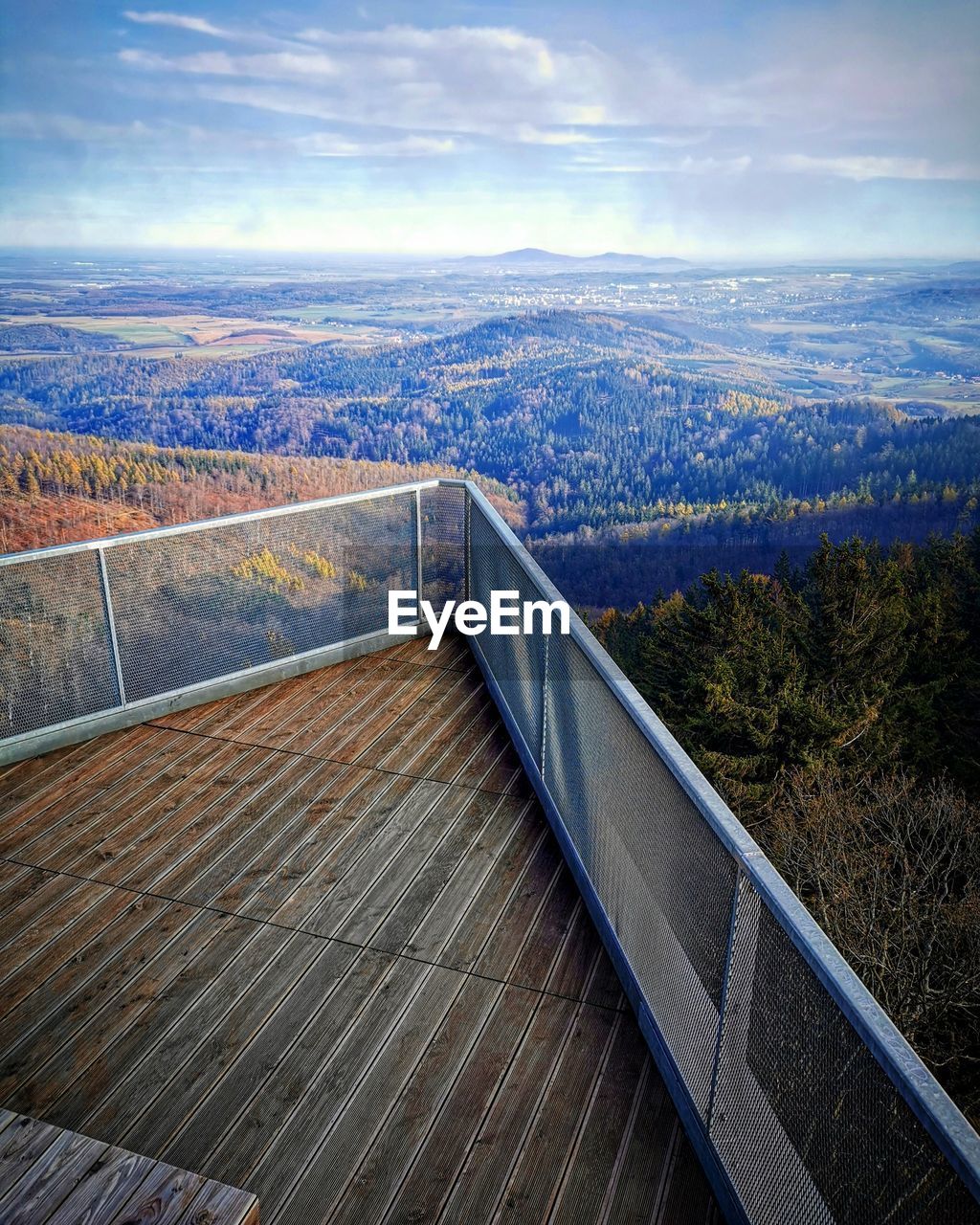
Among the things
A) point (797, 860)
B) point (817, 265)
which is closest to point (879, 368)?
point (817, 265)

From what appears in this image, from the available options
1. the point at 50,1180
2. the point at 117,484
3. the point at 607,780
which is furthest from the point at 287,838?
the point at 117,484

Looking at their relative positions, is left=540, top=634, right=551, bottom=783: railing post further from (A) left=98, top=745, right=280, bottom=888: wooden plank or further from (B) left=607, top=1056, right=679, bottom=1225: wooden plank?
(B) left=607, top=1056, right=679, bottom=1225: wooden plank

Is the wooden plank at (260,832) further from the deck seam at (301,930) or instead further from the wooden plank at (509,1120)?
the wooden plank at (509,1120)

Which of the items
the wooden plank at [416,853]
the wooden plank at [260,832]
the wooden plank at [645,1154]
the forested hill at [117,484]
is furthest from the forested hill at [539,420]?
the wooden plank at [645,1154]

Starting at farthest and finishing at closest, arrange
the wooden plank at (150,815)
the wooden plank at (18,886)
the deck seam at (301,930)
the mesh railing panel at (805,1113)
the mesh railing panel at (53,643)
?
the mesh railing panel at (53,643), the wooden plank at (150,815), the wooden plank at (18,886), the deck seam at (301,930), the mesh railing panel at (805,1113)

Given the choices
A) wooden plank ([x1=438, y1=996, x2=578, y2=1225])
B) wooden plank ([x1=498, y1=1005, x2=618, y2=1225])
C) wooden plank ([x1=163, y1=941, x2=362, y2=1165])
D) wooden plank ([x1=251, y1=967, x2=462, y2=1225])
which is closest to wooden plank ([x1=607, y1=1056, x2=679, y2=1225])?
wooden plank ([x1=498, y1=1005, x2=618, y2=1225])

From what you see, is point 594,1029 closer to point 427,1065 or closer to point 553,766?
point 427,1065
